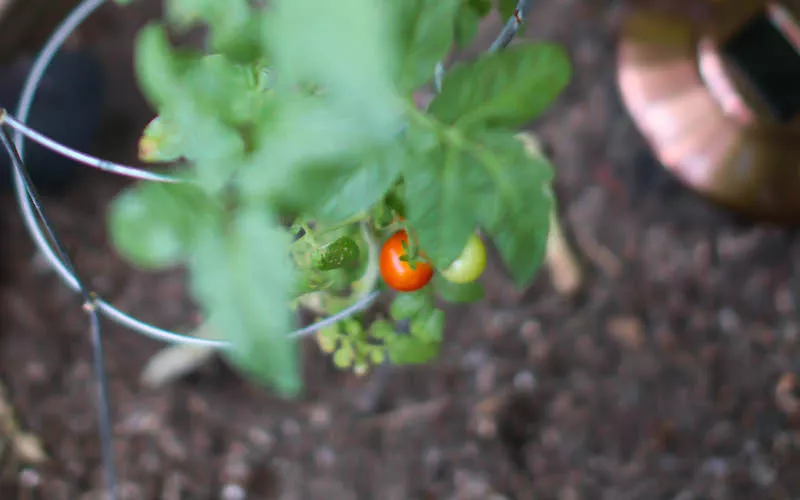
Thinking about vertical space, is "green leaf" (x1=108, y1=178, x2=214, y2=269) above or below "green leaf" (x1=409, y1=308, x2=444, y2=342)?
above

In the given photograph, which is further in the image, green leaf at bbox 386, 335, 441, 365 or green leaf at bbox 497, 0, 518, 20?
green leaf at bbox 386, 335, 441, 365

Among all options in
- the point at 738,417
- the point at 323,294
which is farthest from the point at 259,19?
the point at 738,417

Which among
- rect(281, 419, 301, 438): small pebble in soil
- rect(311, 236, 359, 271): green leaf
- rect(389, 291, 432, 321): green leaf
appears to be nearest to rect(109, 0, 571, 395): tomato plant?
rect(311, 236, 359, 271): green leaf

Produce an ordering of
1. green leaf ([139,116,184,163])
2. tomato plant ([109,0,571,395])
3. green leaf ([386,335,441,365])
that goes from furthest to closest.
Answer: green leaf ([386,335,441,365])
green leaf ([139,116,184,163])
tomato plant ([109,0,571,395])

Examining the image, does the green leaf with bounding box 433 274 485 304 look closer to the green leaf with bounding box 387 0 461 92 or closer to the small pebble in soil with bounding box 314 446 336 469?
the green leaf with bounding box 387 0 461 92

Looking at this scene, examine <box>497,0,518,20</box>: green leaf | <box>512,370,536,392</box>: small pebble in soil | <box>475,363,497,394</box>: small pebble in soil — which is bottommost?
<box>512,370,536,392</box>: small pebble in soil

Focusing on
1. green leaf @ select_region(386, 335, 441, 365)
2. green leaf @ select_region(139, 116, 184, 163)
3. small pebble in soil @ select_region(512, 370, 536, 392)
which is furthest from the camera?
small pebble in soil @ select_region(512, 370, 536, 392)
